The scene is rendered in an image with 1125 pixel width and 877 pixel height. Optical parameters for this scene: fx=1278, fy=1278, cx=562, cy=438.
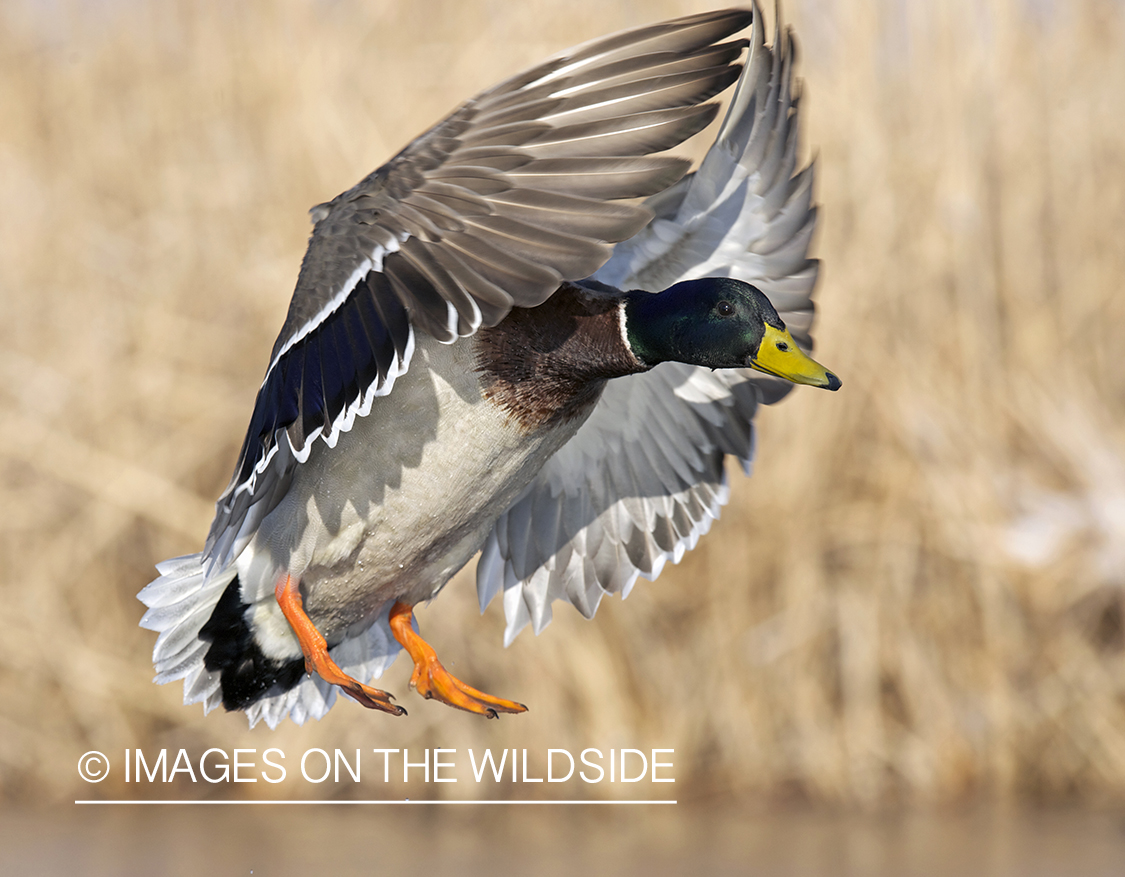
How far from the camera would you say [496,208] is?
2.09 m

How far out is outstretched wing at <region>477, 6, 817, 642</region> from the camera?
2986 millimetres

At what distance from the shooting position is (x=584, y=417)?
277 centimetres

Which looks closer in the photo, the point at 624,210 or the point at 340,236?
the point at 624,210

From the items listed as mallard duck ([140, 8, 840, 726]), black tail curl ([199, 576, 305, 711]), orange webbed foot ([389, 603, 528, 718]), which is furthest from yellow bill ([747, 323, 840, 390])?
black tail curl ([199, 576, 305, 711])

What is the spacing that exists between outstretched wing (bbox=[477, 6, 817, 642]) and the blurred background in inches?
56.5

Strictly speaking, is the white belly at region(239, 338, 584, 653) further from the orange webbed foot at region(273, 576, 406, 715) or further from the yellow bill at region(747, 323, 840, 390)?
the yellow bill at region(747, 323, 840, 390)

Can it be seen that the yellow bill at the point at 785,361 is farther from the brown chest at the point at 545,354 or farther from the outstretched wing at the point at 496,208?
the outstretched wing at the point at 496,208

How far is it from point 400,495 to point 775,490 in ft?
8.22

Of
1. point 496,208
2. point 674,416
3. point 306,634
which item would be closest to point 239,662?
point 306,634

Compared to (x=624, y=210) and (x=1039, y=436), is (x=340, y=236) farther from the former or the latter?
(x=1039, y=436)

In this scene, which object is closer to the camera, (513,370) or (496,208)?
(496,208)

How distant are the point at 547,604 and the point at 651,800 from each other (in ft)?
5.66

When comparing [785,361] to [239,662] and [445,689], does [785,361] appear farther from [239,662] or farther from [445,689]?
[239,662]

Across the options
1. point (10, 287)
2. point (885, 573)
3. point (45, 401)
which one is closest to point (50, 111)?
point (10, 287)
